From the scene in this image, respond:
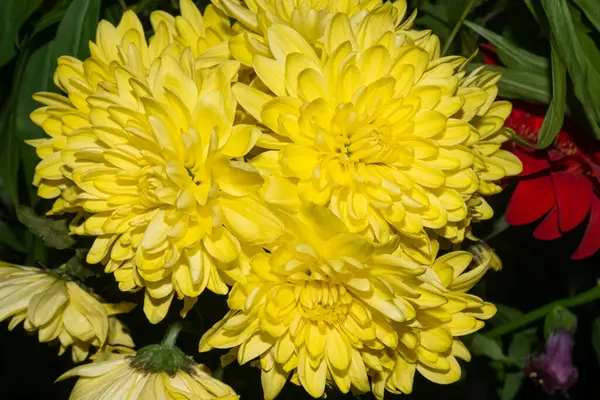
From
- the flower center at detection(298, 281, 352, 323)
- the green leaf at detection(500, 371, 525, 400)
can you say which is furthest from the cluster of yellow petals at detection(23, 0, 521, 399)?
the green leaf at detection(500, 371, 525, 400)

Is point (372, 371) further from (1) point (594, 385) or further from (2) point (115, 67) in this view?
(1) point (594, 385)

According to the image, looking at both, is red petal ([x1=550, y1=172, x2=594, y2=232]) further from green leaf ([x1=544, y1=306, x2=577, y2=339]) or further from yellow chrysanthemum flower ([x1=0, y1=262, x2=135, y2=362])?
yellow chrysanthemum flower ([x1=0, y1=262, x2=135, y2=362])

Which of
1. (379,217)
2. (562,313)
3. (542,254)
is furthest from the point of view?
(542,254)

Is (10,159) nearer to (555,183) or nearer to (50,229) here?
(50,229)

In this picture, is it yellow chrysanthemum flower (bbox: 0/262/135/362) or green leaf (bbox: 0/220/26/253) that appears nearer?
yellow chrysanthemum flower (bbox: 0/262/135/362)

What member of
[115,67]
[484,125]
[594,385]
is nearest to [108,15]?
[115,67]

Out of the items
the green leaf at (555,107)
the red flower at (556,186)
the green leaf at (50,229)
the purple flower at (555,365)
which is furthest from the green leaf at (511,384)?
the green leaf at (50,229)

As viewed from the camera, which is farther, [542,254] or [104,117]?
[542,254]
